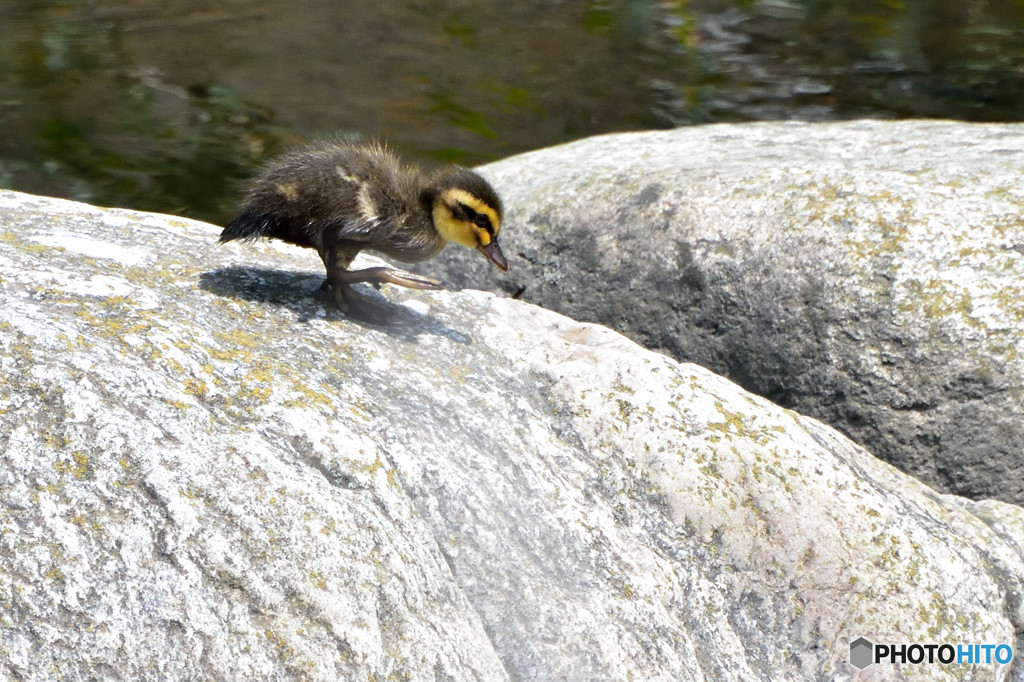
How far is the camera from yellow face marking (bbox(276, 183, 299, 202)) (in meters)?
4.03

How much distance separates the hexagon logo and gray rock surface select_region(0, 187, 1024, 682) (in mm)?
46

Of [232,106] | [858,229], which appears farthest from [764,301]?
[232,106]

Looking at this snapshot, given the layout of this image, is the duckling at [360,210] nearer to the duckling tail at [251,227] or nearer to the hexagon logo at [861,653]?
the duckling tail at [251,227]

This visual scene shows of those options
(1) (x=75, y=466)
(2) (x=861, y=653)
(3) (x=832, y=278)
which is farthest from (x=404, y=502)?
(3) (x=832, y=278)

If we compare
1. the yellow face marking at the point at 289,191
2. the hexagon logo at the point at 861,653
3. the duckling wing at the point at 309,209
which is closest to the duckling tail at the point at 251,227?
the duckling wing at the point at 309,209

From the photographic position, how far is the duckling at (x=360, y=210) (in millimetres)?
4035

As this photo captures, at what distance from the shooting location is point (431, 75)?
12000 mm

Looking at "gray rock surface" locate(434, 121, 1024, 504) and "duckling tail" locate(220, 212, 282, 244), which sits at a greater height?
"duckling tail" locate(220, 212, 282, 244)

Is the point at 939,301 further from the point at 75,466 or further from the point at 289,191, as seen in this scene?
the point at 75,466

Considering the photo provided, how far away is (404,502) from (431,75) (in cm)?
949

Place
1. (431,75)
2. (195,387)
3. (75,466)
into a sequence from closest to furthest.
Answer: (75,466), (195,387), (431,75)

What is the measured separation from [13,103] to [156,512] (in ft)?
32.1

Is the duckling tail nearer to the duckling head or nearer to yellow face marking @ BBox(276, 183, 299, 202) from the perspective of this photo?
yellow face marking @ BBox(276, 183, 299, 202)

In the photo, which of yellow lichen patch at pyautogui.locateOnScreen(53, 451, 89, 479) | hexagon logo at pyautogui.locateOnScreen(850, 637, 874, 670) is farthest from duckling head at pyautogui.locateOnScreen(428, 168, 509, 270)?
hexagon logo at pyautogui.locateOnScreen(850, 637, 874, 670)
